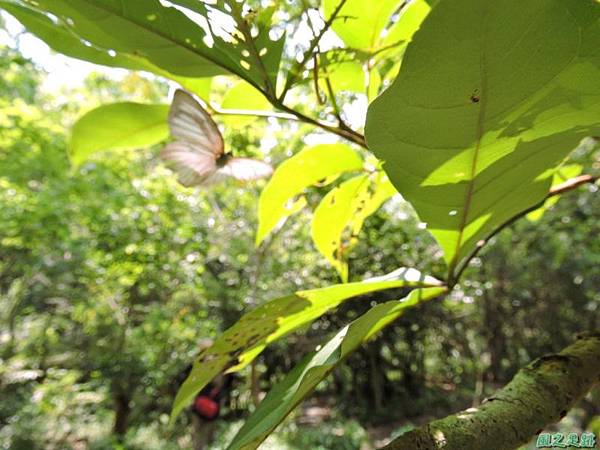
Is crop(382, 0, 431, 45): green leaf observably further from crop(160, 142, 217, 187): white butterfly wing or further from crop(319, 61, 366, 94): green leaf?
crop(160, 142, 217, 187): white butterfly wing

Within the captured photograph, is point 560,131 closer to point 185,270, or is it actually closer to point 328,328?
point 328,328

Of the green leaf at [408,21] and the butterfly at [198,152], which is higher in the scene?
the green leaf at [408,21]

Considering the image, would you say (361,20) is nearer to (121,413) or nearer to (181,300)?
(181,300)

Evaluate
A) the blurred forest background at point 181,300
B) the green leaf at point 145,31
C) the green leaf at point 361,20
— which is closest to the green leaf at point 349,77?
the green leaf at point 361,20

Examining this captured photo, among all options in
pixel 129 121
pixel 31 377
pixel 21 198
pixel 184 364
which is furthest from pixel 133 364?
pixel 129 121

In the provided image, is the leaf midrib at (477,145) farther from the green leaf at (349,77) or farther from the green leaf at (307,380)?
the green leaf at (349,77)
